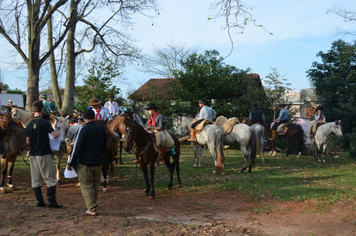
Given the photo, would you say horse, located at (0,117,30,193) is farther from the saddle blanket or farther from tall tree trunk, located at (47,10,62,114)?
tall tree trunk, located at (47,10,62,114)

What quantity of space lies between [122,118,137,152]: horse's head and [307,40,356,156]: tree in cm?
1415

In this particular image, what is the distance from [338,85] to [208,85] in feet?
27.6

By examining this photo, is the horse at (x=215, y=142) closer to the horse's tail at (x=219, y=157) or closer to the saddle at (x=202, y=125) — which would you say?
the horse's tail at (x=219, y=157)

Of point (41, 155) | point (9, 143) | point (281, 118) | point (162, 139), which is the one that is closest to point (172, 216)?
point (162, 139)

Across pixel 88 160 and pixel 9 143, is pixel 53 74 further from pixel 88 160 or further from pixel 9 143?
pixel 88 160

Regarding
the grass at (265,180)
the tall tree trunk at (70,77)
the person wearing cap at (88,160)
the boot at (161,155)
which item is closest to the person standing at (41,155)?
the person wearing cap at (88,160)

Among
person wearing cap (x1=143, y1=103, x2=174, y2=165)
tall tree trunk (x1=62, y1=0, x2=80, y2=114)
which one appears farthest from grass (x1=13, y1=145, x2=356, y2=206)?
tall tree trunk (x1=62, y1=0, x2=80, y2=114)

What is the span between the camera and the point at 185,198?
8703 mm

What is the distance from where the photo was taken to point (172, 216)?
22.9 ft

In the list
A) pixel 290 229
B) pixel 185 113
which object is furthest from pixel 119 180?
pixel 185 113

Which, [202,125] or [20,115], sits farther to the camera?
[202,125]

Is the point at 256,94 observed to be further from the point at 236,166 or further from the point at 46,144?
the point at 46,144

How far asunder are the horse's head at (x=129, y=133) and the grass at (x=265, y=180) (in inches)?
86.9

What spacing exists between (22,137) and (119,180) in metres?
3.38
